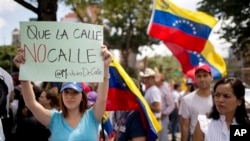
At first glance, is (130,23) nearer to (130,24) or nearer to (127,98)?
(130,24)

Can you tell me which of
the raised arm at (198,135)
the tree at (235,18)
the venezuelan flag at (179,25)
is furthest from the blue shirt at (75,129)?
the tree at (235,18)

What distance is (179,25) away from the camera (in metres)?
8.21

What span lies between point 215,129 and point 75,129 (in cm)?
104

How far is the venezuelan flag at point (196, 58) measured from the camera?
25.8 feet

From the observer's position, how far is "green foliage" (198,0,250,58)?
696 inches

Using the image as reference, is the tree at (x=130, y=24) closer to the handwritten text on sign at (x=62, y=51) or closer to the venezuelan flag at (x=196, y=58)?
the venezuelan flag at (x=196, y=58)

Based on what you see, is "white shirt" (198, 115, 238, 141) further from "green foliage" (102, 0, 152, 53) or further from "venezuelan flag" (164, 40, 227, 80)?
"green foliage" (102, 0, 152, 53)

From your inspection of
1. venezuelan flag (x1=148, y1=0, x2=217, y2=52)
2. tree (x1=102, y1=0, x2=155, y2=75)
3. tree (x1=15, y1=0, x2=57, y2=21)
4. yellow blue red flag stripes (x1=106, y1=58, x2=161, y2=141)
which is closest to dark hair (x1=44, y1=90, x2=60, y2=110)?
yellow blue red flag stripes (x1=106, y1=58, x2=161, y2=141)

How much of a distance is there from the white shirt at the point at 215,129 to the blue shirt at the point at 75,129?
0.82 m

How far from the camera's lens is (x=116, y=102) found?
4492 millimetres

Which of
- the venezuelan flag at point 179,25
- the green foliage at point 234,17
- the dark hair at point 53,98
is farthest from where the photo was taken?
the green foliage at point 234,17

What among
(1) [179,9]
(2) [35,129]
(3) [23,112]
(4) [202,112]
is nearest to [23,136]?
(2) [35,129]

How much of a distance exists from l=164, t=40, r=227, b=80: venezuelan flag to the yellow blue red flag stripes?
3.69 meters

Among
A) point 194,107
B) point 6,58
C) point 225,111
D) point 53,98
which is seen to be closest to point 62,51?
point 225,111
